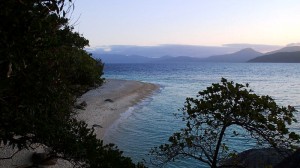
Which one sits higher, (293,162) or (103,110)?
(293,162)

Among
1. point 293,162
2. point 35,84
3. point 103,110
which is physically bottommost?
point 103,110

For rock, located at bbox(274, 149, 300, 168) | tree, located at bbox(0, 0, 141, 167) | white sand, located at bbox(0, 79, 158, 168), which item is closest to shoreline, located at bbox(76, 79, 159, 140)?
white sand, located at bbox(0, 79, 158, 168)

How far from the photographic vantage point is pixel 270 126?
8.55 m

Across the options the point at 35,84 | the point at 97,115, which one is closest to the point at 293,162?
the point at 35,84

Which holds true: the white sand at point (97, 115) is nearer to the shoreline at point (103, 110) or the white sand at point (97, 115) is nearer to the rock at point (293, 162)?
the shoreline at point (103, 110)

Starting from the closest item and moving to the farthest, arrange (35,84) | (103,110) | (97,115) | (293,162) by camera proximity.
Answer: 1. (293,162)
2. (35,84)
3. (97,115)
4. (103,110)

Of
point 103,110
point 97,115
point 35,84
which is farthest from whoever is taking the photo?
point 103,110

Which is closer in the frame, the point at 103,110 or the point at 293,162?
the point at 293,162

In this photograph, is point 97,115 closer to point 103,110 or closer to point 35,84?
point 103,110

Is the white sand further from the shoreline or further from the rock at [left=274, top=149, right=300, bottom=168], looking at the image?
the rock at [left=274, top=149, right=300, bottom=168]

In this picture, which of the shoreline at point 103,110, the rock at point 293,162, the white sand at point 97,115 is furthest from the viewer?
the shoreline at point 103,110

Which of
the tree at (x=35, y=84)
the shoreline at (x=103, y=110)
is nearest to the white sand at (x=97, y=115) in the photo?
the shoreline at (x=103, y=110)

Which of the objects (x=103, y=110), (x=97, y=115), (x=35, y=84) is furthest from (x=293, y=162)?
(x=103, y=110)

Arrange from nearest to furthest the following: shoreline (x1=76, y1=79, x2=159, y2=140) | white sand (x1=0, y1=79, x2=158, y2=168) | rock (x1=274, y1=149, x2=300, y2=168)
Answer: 1. rock (x1=274, y1=149, x2=300, y2=168)
2. white sand (x1=0, y1=79, x2=158, y2=168)
3. shoreline (x1=76, y1=79, x2=159, y2=140)
